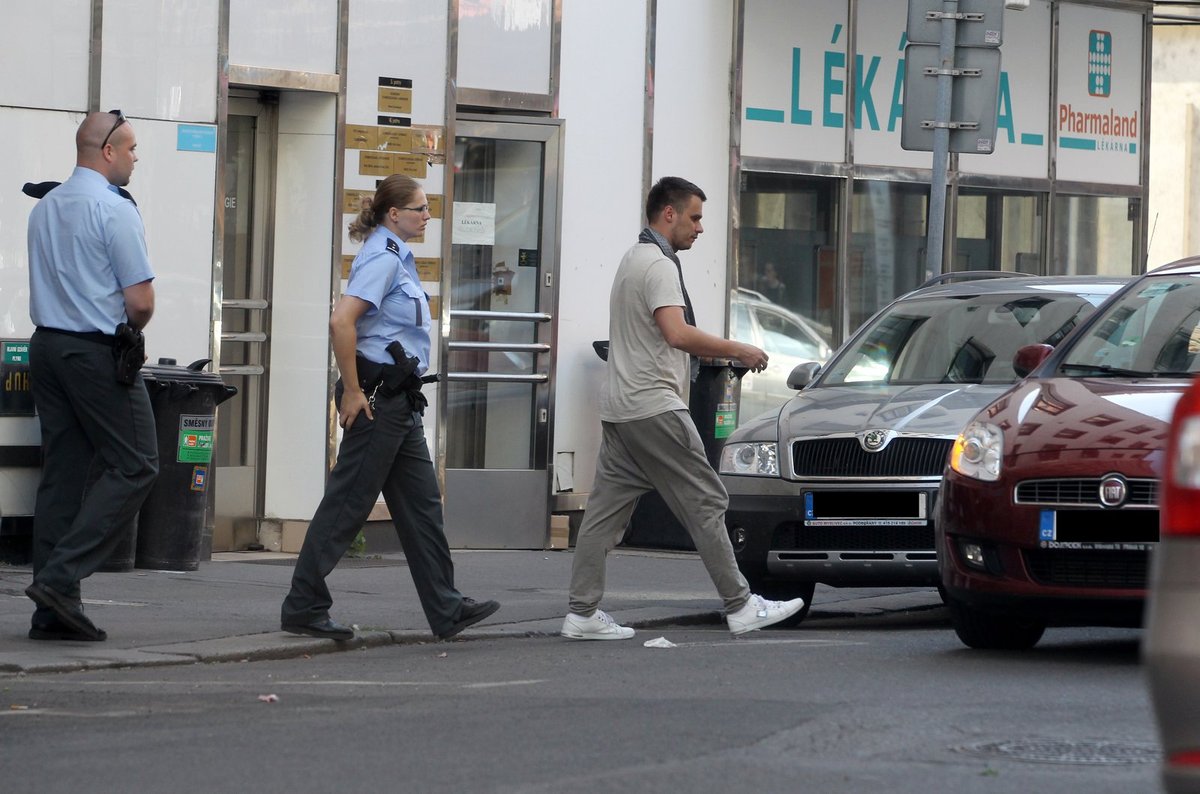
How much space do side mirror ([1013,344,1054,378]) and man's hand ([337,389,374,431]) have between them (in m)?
2.76

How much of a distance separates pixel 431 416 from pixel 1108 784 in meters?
8.55

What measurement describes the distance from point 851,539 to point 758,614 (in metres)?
0.59

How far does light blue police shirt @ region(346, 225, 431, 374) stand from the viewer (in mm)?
8359

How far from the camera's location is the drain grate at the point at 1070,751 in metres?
5.62

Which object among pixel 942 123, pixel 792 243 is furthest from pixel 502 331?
pixel 942 123

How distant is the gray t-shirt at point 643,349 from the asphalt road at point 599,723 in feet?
3.50

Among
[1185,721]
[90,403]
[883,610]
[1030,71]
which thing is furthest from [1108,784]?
[1030,71]

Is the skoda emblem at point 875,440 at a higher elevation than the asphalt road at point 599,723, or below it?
higher

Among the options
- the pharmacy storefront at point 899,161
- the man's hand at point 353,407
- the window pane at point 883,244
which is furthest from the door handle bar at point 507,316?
the man's hand at point 353,407

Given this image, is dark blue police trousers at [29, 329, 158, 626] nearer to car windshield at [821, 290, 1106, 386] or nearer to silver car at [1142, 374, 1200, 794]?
car windshield at [821, 290, 1106, 386]

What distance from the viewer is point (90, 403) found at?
8.12 meters

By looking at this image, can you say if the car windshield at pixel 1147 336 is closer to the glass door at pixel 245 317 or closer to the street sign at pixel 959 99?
the street sign at pixel 959 99

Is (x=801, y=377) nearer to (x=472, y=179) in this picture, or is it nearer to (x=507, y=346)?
(x=507, y=346)

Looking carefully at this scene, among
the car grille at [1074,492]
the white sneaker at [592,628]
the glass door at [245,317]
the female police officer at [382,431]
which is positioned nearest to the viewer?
the car grille at [1074,492]
